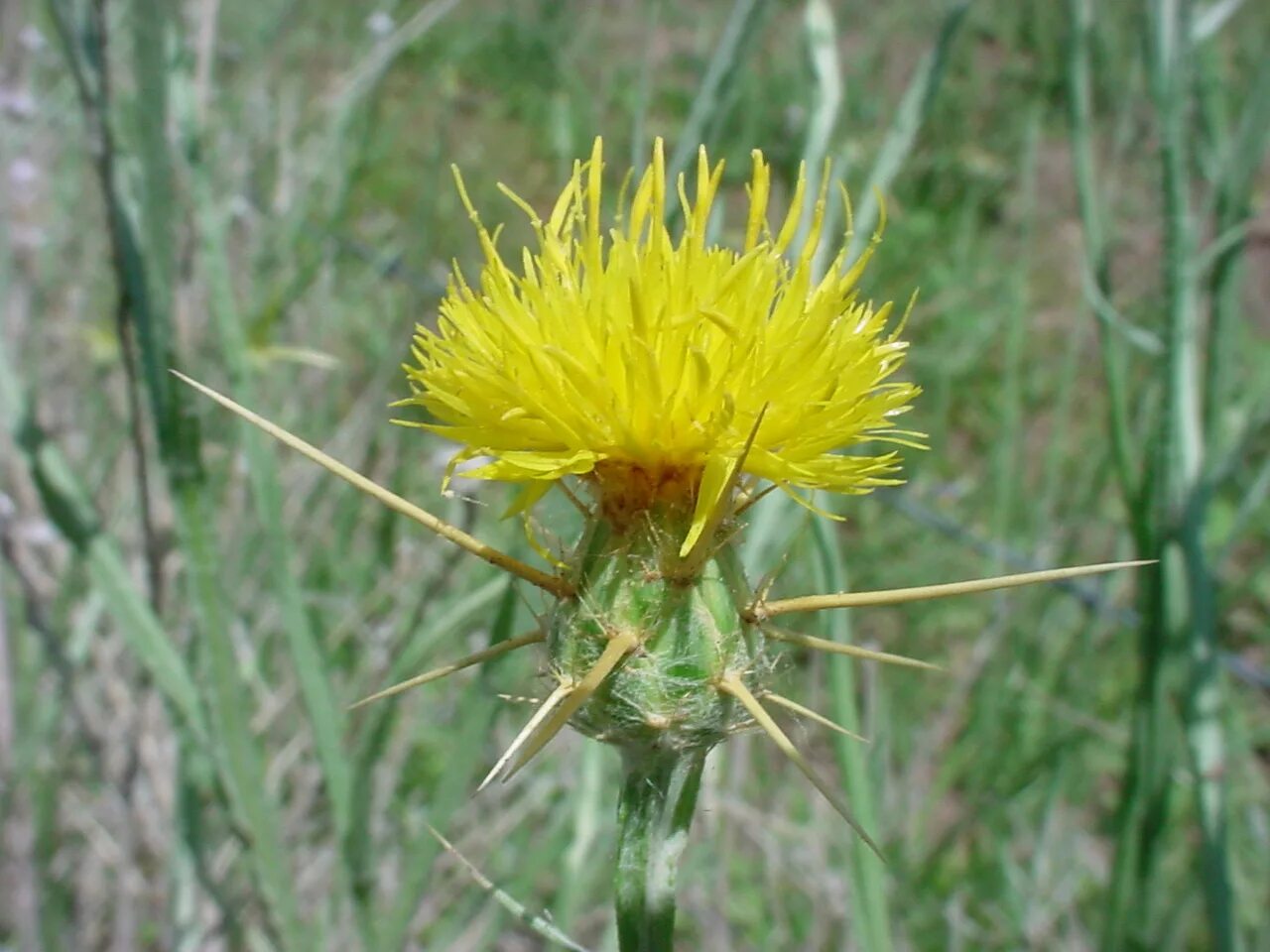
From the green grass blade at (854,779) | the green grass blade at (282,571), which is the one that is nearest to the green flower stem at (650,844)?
the green grass blade at (854,779)

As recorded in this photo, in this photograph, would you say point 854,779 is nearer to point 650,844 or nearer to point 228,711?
point 650,844

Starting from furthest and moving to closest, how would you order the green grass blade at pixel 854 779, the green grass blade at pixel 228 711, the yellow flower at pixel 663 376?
the green grass blade at pixel 228 711
the green grass blade at pixel 854 779
the yellow flower at pixel 663 376

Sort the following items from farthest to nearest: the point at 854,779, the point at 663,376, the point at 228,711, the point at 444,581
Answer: the point at 444,581
the point at 228,711
the point at 854,779
the point at 663,376

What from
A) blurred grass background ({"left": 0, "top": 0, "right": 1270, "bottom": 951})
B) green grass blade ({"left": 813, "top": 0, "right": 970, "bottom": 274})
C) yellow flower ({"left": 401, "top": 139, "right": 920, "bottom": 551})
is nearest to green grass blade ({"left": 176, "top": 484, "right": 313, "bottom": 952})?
blurred grass background ({"left": 0, "top": 0, "right": 1270, "bottom": 951})

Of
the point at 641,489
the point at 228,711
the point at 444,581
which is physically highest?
the point at 641,489

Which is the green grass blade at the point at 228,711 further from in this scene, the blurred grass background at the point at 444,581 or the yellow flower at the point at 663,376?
the yellow flower at the point at 663,376

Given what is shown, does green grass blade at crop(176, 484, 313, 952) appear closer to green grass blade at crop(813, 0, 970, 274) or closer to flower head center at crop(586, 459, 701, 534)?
flower head center at crop(586, 459, 701, 534)

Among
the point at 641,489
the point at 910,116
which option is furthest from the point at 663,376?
the point at 910,116

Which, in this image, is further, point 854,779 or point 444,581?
point 444,581
